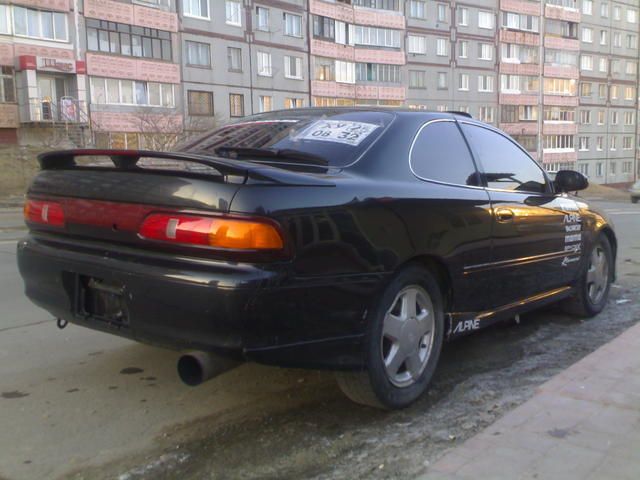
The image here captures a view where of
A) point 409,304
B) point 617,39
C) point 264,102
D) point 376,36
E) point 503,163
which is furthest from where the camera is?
point 617,39

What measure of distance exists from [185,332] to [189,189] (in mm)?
648

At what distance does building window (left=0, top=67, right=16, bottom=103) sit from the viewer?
3145cm

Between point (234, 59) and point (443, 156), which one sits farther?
point (234, 59)

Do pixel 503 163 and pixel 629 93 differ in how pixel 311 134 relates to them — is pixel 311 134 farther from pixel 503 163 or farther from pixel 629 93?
pixel 629 93

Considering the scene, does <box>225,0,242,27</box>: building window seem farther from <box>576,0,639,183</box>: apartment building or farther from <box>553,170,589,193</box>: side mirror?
<box>553,170,589,193</box>: side mirror

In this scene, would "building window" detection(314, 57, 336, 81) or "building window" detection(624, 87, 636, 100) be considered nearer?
"building window" detection(314, 57, 336, 81)

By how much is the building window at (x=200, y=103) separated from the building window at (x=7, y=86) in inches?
391

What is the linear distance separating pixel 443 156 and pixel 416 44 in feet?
168

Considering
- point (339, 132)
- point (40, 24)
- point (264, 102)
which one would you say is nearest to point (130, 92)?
point (40, 24)

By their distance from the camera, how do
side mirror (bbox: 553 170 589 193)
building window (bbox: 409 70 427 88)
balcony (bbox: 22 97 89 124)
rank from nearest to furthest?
side mirror (bbox: 553 170 589 193)
balcony (bbox: 22 97 89 124)
building window (bbox: 409 70 427 88)

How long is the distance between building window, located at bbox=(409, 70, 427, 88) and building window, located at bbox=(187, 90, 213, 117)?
770 inches

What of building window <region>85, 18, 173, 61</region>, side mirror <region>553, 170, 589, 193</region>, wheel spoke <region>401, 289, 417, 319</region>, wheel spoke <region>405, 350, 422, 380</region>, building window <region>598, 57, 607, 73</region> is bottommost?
wheel spoke <region>405, 350, 422, 380</region>

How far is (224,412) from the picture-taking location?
12.2 feet

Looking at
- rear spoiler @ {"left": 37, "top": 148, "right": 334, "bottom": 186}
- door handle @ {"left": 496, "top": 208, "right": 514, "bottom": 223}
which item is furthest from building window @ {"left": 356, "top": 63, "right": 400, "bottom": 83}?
rear spoiler @ {"left": 37, "top": 148, "right": 334, "bottom": 186}
